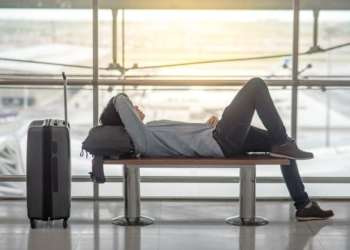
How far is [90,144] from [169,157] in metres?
0.51

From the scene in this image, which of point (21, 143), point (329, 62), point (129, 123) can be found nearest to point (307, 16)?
point (329, 62)

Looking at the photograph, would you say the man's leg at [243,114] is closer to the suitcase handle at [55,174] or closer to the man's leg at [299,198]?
the man's leg at [299,198]

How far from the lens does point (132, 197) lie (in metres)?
4.33

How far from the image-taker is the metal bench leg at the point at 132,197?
14.2ft

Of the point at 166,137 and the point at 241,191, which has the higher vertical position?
the point at 166,137

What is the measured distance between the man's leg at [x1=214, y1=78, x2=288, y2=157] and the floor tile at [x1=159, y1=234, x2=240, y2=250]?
1.71 feet

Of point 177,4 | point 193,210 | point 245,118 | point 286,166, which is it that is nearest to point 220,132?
point 245,118

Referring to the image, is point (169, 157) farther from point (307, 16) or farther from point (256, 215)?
point (307, 16)

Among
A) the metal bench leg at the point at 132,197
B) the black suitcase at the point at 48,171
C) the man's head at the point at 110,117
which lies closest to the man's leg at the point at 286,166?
the metal bench leg at the point at 132,197

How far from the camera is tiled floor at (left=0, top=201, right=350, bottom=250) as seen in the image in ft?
12.8

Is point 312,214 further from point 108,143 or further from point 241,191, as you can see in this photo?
point 108,143

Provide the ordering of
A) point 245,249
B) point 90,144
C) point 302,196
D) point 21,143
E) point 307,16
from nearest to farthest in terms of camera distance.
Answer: point 245,249 → point 90,144 → point 302,196 → point 307,16 → point 21,143

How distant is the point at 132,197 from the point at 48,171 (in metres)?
0.55

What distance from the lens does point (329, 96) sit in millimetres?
5391
